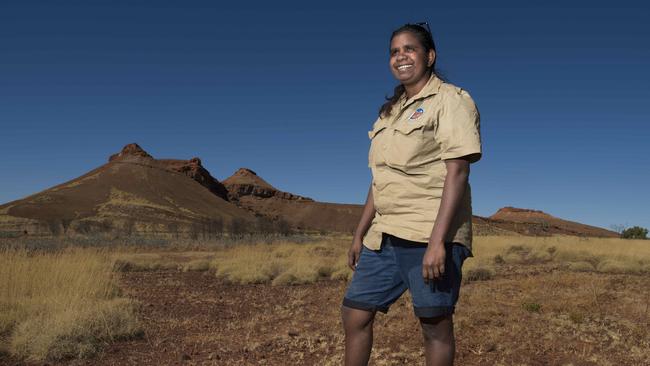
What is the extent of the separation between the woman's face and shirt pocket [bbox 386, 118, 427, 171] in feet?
0.91

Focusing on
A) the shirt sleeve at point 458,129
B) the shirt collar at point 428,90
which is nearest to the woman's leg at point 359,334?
the shirt sleeve at point 458,129

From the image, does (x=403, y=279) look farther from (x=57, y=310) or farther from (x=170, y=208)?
(x=170, y=208)

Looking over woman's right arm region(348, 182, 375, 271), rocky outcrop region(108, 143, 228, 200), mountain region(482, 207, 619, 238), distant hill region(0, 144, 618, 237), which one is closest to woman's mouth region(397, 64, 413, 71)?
woman's right arm region(348, 182, 375, 271)

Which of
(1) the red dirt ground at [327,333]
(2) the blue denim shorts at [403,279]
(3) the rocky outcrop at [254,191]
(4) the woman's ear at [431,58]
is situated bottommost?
(1) the red dirt ground at [327,333]

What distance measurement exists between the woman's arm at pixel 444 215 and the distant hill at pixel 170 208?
1750 inches

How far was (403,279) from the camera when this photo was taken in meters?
2.33

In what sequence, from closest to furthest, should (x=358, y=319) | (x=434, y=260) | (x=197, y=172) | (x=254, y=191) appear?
(x=434, y=260)
(x=358, y=319)
(x=197, y=172)
(x=254, y=191)

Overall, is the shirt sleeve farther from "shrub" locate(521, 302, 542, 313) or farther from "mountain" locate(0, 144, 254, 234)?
"mountain" locate(0, 144, 254, 234)

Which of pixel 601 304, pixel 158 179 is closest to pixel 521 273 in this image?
pixel 601 304

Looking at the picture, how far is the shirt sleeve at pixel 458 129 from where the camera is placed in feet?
6.95

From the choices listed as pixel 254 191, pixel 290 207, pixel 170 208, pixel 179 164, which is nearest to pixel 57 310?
pixel 170 208

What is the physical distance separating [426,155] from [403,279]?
541 mm

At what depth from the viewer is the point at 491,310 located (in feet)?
19.9

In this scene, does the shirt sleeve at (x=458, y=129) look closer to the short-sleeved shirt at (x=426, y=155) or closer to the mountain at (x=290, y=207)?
the short-sleeved shirt at (x=426, y=155)
